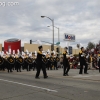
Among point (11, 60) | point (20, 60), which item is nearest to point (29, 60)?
point (20, 60)

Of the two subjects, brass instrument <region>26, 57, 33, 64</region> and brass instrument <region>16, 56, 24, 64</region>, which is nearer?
brass instrument <region>16, 56, 24, 64</region>

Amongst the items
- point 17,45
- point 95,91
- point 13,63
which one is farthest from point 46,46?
point 95,91

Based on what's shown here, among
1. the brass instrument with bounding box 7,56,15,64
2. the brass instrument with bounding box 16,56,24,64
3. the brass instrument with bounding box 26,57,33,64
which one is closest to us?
the brass instrument with bounding box 7,56,15,64

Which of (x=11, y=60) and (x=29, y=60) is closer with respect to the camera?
(x=11, y=60)

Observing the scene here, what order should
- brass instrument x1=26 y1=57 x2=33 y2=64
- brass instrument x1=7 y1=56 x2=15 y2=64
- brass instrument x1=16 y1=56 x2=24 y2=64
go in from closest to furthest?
brass instrument x1=7 y1=56 x2=15 y2=64 → brass instrument x1=16 y1=56 x2=24 y2=64 → brass instrument x1=26 y1=57 x2=33 y2=64

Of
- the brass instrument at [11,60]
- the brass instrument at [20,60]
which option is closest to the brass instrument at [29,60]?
the brass instrument at [20,60]

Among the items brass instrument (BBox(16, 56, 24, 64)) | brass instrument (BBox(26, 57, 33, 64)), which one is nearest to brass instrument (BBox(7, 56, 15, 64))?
brass instrument (BBox(16, 56, 24, 64))

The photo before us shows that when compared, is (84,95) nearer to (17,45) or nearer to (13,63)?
(13,63)

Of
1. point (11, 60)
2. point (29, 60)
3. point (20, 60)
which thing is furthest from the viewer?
point (29, 60)

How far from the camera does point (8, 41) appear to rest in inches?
2282

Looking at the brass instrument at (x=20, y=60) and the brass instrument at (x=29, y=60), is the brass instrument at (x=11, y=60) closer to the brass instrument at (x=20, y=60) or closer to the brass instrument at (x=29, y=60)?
the brass instrument at (x=20, y=60)

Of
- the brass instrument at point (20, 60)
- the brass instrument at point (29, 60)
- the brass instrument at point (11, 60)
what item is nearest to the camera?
the brass instrument at point (11, 60)

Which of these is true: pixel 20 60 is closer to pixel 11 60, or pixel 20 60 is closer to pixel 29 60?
pixel 11 60

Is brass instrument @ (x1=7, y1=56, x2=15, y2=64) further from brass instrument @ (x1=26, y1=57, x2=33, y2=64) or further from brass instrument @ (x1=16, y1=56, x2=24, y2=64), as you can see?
brass instrument @ (x1=26, y1=57, x2=33, y2=64)
